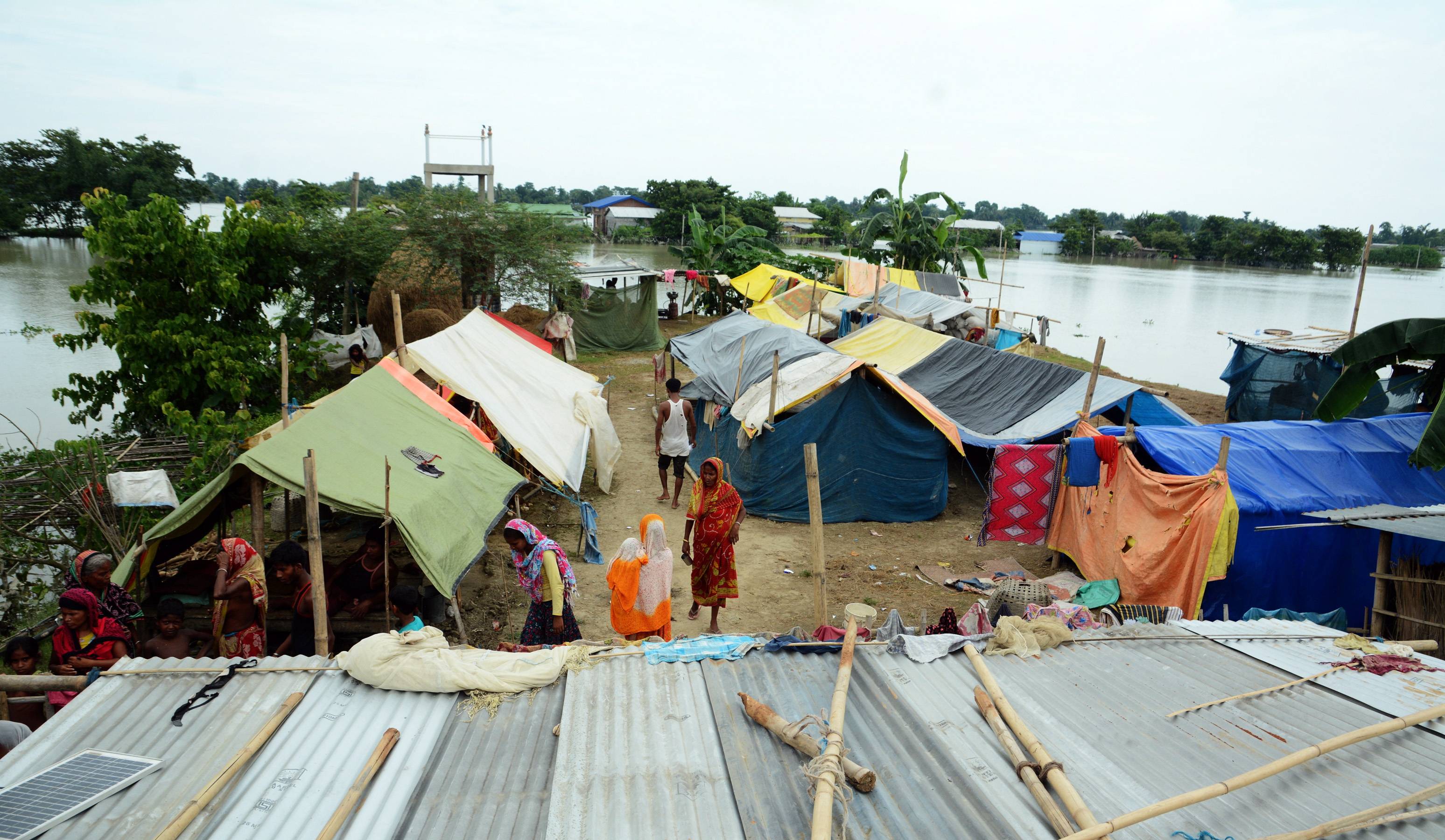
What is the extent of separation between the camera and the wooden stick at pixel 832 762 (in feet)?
8.15

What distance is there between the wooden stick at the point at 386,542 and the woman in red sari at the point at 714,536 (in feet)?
7.24

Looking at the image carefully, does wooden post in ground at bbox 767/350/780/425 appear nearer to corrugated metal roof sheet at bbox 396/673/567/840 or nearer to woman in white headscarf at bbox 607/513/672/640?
woman in white headscarf at bbox 607/513/672/640

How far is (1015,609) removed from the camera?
6062 millimetres

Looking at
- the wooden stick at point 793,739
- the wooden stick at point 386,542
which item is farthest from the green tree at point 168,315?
the wooden stick at point 793,739

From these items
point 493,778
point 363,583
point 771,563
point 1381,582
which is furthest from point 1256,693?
point 363,583

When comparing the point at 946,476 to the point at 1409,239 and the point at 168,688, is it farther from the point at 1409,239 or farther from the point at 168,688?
the point at 1409,239

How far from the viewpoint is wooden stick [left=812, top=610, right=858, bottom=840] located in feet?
8.15

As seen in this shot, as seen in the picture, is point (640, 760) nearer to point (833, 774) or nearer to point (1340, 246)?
point (833, 774)

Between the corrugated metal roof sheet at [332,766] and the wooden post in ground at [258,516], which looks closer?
the corrugated metal roof sheet at [332,766]

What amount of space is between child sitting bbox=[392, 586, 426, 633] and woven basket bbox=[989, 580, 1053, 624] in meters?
4.15

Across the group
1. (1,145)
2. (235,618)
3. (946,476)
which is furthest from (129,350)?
(1,145)

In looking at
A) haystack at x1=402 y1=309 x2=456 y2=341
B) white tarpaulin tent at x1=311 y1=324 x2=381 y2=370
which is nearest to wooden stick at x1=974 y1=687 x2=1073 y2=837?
white tarpaulin tent at x1=311 y1=324 x2=381 y2=370

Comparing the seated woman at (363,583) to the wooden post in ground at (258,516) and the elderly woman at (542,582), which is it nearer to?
the wooden post in ground at (258,516)

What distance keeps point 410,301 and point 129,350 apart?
15.7 feet
